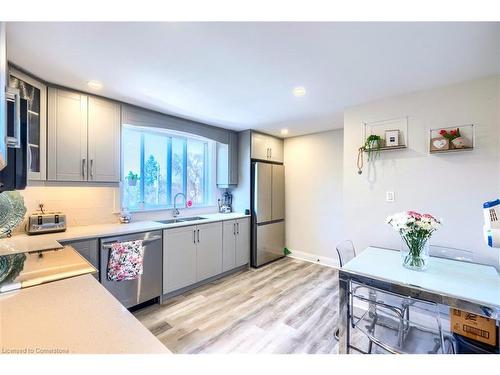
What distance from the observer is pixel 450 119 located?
2064 millimetres

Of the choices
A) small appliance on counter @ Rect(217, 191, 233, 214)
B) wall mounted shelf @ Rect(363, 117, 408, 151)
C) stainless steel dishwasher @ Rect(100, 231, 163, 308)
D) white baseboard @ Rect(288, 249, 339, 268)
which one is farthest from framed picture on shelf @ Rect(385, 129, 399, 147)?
stainless steel dishwasher @ Rect(100, 231, 163, 308)

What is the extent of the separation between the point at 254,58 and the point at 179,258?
89.1 inches

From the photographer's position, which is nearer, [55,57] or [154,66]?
[55,57]

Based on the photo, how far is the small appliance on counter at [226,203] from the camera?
12.8 feet

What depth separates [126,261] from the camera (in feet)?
7.25

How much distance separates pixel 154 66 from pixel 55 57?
0.69 metres

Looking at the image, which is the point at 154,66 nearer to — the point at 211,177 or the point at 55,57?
the point at 55,57

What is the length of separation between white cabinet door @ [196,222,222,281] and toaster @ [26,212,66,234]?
1.38m

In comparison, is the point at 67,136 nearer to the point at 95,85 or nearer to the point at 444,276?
the point at 95,85

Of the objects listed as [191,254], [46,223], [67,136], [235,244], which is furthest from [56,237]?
[235,244]

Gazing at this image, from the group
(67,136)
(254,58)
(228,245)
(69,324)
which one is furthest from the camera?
(228,245)

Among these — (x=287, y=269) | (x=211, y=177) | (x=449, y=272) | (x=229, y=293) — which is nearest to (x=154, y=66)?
(x=211, y=177)

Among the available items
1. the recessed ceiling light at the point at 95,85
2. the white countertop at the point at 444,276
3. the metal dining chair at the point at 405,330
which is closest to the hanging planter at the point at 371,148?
the white countertop at the point at 444,276
